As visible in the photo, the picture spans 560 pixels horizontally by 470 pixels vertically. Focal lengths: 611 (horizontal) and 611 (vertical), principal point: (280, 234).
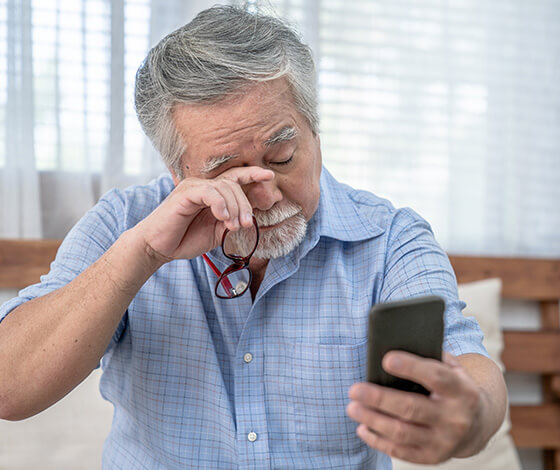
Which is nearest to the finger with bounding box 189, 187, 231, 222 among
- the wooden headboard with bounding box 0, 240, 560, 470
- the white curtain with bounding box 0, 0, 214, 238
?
the white curtain with bounding box 0, 0, 214, 238

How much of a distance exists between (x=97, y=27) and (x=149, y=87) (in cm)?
82

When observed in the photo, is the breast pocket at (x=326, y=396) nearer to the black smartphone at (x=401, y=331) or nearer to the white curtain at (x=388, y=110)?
the black smartphone at (x=401, y=331)

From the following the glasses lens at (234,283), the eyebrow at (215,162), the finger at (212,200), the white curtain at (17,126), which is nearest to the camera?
the finger at (212,200)

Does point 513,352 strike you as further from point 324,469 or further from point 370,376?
point 370,376

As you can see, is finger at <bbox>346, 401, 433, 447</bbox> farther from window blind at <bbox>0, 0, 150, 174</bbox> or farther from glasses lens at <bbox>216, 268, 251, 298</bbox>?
window blind at <bbox>0, 0, 150, 174</bbox>

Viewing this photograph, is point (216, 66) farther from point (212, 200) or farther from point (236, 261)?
point (236, 261)

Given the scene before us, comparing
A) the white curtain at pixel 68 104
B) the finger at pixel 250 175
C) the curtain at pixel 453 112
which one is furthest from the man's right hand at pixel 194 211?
Answer: the curtain at pixel 453 112

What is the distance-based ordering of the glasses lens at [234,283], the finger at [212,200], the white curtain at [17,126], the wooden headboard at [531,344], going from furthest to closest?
the wooden headboard at [531,344]
the white curtain at [17,126]
the glasses lens at [234,283]
the finger at [212,200]

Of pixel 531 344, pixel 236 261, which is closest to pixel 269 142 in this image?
pixel 236 261

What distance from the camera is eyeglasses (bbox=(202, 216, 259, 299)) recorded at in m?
1.10

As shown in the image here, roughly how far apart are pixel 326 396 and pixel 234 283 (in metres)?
0.28

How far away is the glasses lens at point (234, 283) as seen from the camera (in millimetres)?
1169

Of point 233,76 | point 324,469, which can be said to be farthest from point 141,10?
point 324,469

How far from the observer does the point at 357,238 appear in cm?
116
